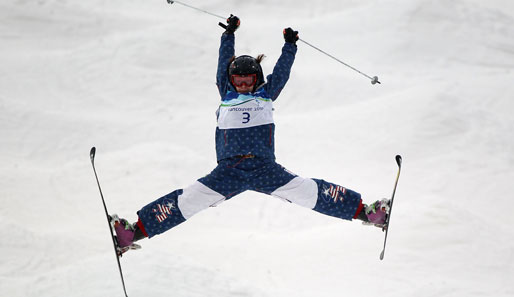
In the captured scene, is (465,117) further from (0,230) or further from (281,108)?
(0,230)

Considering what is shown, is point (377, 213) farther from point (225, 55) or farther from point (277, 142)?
point (277, 142)

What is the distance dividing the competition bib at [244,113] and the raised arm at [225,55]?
0.23m

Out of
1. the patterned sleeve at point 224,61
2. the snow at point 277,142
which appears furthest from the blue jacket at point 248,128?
the snow at point 277,142

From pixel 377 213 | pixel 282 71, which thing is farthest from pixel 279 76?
pixel 377 213

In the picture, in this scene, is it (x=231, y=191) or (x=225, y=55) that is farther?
Result: (x=225, y=55)

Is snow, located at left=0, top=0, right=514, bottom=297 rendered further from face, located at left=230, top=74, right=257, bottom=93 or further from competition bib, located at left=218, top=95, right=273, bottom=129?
face, located at left=230, top=74, right=257, bottom=93

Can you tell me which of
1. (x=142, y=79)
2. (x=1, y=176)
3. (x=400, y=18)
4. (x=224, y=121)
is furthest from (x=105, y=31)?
(x=224, y=121)

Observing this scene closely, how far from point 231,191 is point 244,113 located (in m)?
0.62

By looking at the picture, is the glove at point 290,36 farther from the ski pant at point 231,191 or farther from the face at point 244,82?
the ski pant at point 231,191

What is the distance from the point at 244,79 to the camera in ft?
15.3

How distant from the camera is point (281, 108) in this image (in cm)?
1150

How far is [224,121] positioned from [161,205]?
2.68ft

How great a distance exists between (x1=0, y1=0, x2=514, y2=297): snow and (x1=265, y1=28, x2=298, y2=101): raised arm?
6.62 feet

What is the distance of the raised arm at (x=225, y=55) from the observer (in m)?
4.85
